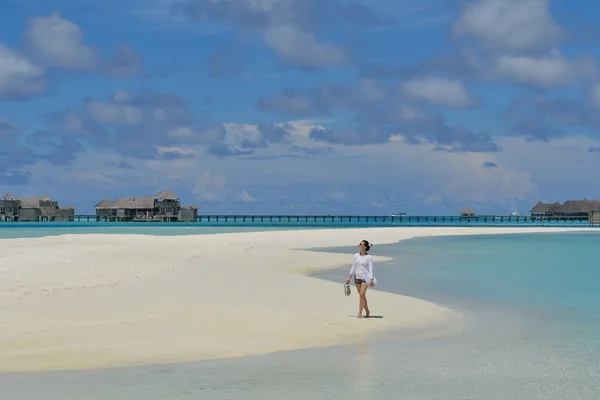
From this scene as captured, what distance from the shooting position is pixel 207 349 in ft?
43.3

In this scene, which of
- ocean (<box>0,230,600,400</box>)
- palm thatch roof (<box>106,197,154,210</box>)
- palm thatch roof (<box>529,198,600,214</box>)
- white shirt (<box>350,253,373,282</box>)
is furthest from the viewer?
palm thatch roof (<box>106,197,154,210</box>)

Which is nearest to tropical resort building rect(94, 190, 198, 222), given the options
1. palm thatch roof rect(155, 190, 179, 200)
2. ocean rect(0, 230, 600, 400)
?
palm thatch roof rect(155, 190, 179, 200)

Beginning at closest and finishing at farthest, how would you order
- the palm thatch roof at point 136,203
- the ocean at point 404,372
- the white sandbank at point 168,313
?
the ocean at point 404,372 → the white sandbank at point 168,313 → the palm thatch roof at point 136,203

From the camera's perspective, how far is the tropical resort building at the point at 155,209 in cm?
16512

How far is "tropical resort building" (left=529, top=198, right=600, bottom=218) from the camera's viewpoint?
161 m

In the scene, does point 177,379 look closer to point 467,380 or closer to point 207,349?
point 207,349

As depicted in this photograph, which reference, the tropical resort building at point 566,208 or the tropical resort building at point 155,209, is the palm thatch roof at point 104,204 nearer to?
the tropical resort building at point 155,209

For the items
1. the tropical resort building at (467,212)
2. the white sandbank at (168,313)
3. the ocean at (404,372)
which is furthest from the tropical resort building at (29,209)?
the ocean at (404,372)

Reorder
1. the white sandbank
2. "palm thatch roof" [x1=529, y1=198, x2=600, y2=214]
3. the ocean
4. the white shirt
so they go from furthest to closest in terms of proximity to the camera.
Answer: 1. "palm thatch roof" [x1=529, y1=198, x2=600, y2=214]
2. the white shirt
3. the white sandbank
4. the ocean

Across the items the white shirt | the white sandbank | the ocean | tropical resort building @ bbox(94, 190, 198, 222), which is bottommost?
the ocean

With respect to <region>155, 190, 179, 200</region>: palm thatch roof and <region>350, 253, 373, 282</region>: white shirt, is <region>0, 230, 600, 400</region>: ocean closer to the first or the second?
<region>350, 253, 373, 282</region>: white shirt

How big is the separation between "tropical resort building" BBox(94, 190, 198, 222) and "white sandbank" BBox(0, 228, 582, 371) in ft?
449

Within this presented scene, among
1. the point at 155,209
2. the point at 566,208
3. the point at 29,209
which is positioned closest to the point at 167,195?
the point at 155,209

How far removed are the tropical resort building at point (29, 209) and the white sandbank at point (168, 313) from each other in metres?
158
